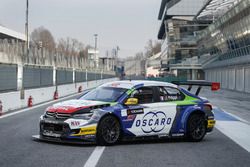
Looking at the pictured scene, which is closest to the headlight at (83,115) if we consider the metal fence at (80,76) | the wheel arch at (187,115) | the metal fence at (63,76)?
the wheel arch at (187,115)

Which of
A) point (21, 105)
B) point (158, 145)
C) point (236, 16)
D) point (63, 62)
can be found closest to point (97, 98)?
point (158, 145)

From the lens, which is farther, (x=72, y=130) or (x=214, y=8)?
(x=214, y=8)

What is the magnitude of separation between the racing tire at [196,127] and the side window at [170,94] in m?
0.60

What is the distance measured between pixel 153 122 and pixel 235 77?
2010 inches

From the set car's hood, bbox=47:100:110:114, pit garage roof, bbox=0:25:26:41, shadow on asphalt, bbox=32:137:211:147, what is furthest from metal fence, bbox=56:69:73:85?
pit garage roof, bbox=0:25:26:41

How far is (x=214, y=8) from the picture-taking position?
254 feet

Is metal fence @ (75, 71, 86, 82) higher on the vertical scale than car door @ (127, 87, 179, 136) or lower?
higher

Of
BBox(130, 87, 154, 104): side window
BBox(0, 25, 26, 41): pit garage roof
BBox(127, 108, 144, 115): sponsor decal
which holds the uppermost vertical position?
BBox(0, 25, 26, 41): pit garage roof

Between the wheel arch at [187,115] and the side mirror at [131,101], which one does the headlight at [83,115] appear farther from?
the wheel arch at [187,115]

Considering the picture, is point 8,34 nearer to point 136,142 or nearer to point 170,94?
point 170,94

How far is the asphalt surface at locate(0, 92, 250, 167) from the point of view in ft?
32.2

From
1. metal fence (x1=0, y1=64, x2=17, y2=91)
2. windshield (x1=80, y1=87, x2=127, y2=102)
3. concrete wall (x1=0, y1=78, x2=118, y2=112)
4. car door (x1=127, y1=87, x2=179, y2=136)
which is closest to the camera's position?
car door (x1=127, y1=87, x2=179, y2=136)

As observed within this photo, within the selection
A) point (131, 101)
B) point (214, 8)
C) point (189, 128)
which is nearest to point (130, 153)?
point (131, 101)

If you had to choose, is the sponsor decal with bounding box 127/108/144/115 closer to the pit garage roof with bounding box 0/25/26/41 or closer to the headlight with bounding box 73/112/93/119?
the headlight with bounding box 73/112/93/119
